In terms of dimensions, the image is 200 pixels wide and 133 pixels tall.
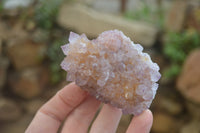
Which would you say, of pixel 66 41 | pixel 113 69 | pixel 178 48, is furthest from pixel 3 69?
pixel 113 69

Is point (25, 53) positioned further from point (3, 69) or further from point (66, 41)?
point (66, 41)

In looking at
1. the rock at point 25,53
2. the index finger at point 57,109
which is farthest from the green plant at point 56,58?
the index finger at point 57,109

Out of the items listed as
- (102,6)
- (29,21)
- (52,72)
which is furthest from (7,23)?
(102,6)

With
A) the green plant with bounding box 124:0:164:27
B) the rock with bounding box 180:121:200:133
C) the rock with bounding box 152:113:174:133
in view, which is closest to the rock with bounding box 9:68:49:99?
the green plant with bounding box 124:0:164:27

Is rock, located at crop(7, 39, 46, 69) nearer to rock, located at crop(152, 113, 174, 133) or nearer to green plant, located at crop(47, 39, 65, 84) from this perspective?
green plant, located at crop(47, 39, 65, 84)

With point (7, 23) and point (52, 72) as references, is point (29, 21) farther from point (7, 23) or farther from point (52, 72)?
point (52, 72)

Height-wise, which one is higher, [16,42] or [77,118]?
[77,118]

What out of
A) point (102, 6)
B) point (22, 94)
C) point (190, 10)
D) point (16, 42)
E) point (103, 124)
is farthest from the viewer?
point (102, 6)
